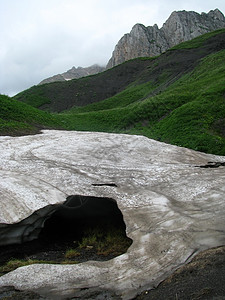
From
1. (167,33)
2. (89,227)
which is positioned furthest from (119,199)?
(167,33)

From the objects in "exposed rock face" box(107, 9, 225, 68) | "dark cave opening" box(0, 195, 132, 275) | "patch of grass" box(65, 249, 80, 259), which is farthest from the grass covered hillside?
"exposed rock face" box(107, 9, 225, 68)

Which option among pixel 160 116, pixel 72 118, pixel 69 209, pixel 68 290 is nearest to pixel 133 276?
pixel 68 290

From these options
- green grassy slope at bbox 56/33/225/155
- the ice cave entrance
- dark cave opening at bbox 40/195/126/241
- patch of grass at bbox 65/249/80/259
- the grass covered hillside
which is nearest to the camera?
patch of grass at bbox 65/249/80/259

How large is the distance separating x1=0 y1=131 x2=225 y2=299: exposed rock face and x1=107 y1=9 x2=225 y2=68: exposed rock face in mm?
110306

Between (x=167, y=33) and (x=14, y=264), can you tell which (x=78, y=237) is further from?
(x=167, y=33)

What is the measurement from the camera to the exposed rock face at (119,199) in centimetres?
719

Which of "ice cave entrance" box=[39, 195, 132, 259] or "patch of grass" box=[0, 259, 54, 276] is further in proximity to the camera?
"ice cave entrance" box=[39, 195, 132, 259]

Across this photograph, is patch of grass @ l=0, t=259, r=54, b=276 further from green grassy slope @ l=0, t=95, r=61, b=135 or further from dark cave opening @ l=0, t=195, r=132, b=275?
green grassy slope @ l=0, t=95, r=61, b=135

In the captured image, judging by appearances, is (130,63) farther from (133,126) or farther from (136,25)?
(133,126)

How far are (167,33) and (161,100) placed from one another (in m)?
101

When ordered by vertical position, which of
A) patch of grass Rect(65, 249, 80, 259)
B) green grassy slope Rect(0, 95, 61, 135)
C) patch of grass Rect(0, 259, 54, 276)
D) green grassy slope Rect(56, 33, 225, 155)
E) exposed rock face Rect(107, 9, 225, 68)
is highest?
exposed rock face Rect(107, 9, 225, 68)

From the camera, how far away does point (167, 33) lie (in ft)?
409

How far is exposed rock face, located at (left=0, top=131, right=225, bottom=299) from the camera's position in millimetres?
7188

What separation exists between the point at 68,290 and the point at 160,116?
27.2m
